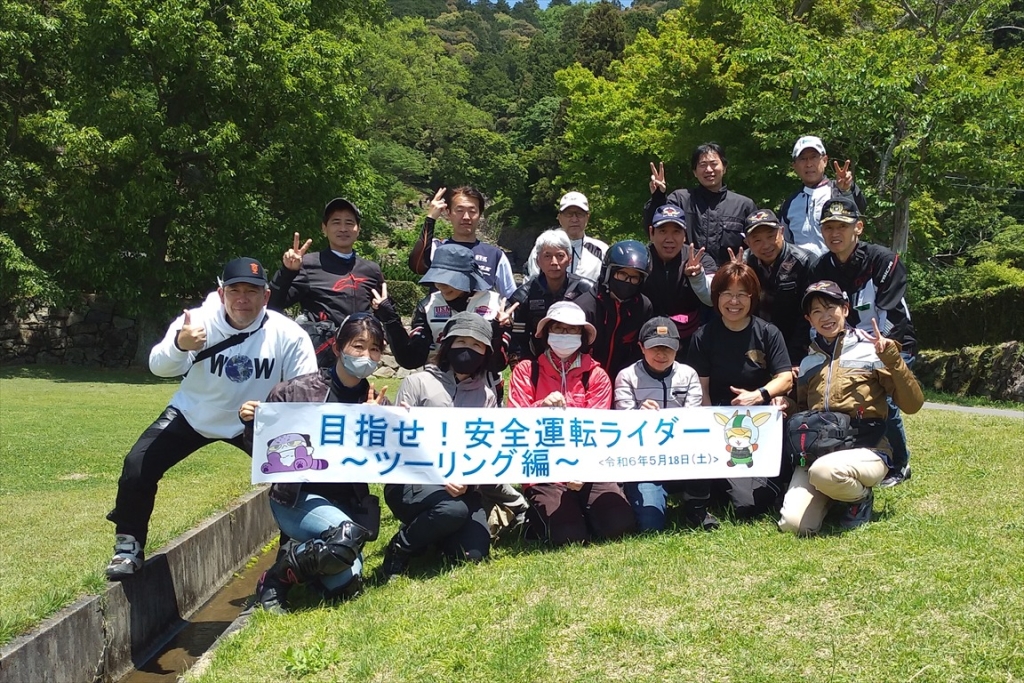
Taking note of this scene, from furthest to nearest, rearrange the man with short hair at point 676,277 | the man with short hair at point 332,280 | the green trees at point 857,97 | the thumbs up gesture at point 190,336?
the green trees at point 857,97, the man with short hair at point 332,280, the man with short hair at point 676,277, the thumbs up gesture at point 190,336

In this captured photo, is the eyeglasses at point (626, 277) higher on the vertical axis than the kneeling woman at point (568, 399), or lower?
higher

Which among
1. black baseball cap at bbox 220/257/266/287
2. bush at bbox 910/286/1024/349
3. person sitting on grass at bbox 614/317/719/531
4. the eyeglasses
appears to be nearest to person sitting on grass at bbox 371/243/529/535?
the eyeglasses

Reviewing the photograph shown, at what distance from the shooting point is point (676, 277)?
686 cm

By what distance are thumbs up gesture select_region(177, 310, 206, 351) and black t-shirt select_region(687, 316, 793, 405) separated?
3.62 metres

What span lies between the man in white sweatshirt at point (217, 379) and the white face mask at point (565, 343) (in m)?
1.78

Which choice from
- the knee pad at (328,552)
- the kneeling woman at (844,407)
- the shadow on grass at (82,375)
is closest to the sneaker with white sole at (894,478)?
the kneeling woman at (844,407)

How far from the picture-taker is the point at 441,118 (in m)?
59.6

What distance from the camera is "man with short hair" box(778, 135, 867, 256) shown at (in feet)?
23.0

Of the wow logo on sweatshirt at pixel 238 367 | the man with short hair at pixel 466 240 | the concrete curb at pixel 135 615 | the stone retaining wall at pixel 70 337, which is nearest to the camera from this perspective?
the concrete curb at pixel 135 615

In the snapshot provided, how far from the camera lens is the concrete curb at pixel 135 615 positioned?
193 inches

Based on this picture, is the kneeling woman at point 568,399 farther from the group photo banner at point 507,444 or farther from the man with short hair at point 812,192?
the man with short hair at point 812,192

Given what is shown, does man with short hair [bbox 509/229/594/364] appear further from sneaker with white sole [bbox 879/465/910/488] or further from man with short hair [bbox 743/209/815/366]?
sneaker with white sole [bbox 879/465/910/488]

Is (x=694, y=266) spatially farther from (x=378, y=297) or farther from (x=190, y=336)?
(x=190, y=336)

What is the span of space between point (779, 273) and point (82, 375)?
20.9m
